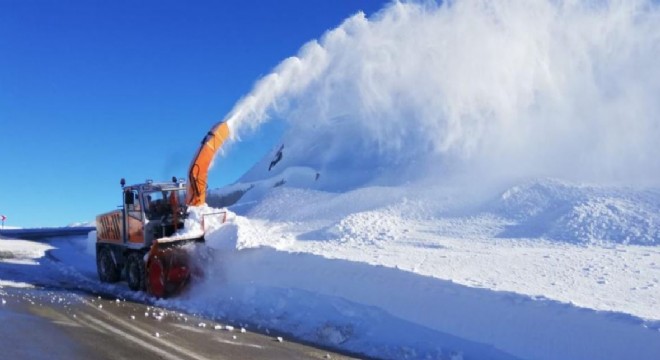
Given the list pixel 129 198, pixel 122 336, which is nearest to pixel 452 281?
pixel 122 336

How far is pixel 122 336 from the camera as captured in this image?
919cm

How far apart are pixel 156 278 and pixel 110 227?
4.85 m

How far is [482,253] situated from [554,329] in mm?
5000

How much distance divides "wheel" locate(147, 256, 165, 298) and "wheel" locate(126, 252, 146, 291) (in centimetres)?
71

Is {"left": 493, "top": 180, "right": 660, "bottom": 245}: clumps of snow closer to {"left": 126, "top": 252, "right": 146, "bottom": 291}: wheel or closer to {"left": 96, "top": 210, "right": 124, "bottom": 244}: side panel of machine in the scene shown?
{"left": 126, "top": 252, "right": 146, "bottom": 291}: wheel

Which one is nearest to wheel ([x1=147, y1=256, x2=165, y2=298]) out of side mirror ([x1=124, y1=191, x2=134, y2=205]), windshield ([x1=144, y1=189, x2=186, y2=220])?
windshield ([x1=144, y1=189, x2=186, y2=220])

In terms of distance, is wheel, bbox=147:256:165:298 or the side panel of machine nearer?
wheel, bbox=147:256:165:298

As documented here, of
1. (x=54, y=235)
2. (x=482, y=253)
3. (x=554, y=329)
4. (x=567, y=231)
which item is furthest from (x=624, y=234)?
(x=54, y=235)

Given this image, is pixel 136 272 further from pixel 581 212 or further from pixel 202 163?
pixel 581 212

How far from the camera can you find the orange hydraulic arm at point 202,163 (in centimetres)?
1540

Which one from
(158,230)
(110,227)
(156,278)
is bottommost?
(156,278)

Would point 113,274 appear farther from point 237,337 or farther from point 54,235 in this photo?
point 54,235

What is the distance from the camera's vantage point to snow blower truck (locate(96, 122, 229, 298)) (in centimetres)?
1411

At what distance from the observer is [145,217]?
15695 mm
